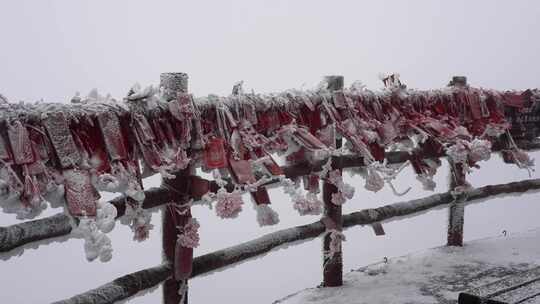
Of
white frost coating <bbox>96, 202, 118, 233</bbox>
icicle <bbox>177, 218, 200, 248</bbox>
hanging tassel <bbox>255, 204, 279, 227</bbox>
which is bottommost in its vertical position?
icicle <bbox>177, 218, 200, 248</bbox>

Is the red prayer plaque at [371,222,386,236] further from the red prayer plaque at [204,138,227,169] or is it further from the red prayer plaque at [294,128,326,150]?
the red prayer plaque at [204,138,227,169]

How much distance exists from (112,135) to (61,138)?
165 millimetres

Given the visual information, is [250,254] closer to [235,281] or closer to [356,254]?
[235,281]

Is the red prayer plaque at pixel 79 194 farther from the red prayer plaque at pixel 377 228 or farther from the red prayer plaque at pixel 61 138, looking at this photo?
the red prayer plaque at pixel 377 228

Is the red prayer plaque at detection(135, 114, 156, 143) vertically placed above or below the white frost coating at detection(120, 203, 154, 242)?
above

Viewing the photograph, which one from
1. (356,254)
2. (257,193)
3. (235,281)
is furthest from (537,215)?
(257,193)

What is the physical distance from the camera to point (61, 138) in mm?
1525

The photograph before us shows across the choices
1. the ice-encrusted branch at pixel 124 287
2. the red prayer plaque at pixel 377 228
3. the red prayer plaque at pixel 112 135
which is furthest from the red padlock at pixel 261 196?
the red prayer plaque at pixel 377 228

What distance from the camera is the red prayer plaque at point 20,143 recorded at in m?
1.42

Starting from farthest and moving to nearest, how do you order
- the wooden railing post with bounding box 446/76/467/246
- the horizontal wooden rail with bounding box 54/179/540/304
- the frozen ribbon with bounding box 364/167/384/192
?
the wooden railing post with bounding box 446/76/467/246 < the frozen ribbon with bounding box 364/167/384/192 < the horizontal wooden rail with bounding box 54/179/540/304

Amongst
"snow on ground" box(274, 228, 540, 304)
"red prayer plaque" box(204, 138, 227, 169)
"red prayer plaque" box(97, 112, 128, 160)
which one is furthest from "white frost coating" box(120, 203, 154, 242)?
"snow on ground" box(274, 228, 540, 304)

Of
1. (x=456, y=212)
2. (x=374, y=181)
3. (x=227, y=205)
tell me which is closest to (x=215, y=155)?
(x=227, y=205)

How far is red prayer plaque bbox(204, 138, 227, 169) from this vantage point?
1.91m

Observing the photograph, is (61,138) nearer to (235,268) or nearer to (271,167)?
(271,167)
